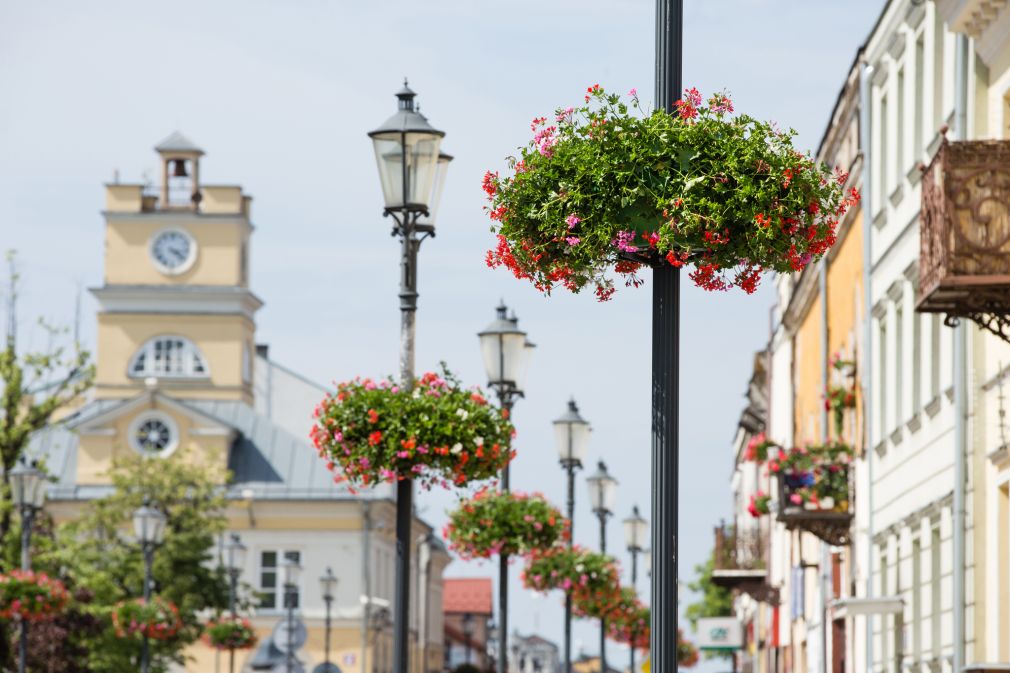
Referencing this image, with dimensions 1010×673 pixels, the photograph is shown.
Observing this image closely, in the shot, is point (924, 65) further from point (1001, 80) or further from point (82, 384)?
point (82, 384)

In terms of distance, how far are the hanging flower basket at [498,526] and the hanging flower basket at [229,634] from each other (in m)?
37.1

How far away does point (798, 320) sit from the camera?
43.3 m

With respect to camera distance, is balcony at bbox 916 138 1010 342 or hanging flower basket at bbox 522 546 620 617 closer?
balcony at bbox 916 138 1010 342

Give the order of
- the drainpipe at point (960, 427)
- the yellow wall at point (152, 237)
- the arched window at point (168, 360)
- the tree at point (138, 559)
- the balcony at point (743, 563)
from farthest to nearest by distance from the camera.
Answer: the arched window at point (168, 360), the yellow wall at point (152, 237), the tree at point (138, 559), the balcony at point (743, 563), the drainpipe at point (960, 427)

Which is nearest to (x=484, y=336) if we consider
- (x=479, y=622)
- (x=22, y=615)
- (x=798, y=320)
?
(x=22, y=615)

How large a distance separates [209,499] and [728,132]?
61.3m

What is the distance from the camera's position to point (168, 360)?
297ft

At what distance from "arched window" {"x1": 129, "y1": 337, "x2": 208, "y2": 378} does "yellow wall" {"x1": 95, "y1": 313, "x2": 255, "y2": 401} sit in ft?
0.77

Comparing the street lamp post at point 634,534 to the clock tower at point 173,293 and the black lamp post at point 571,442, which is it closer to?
the black lamp post at point 571,442

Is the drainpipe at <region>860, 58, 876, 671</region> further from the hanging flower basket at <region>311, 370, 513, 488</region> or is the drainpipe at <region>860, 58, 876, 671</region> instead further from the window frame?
the window frame

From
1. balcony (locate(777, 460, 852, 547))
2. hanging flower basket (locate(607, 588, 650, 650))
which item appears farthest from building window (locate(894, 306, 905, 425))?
hanging flower basket (locate(607, 588, 650, 650))

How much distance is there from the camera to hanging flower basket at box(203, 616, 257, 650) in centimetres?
6284

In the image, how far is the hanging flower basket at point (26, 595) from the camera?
33375 millimetres

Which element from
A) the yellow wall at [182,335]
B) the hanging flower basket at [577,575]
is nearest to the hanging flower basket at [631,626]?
the hanging flower basket at [577,575]
